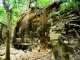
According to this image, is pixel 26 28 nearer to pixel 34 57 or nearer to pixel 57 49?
pixel 34 57

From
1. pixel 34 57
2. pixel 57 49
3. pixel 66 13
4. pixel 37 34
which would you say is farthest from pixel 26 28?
pixel 57 49

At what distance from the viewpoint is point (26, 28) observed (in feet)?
49.0

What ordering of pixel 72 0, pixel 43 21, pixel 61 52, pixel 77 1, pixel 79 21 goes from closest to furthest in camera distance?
pixel 61 52 → pixel 79 21 → pixel 77 1 → pixel 72 0 → pixel 43 21

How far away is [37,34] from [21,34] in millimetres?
1978

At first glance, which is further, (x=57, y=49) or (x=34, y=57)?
(x=34, y=57)

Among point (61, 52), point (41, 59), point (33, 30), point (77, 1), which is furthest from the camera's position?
point (33, 30)

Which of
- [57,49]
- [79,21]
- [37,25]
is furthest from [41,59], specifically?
[37,25]

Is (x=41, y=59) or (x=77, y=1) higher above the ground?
(x=77, y=1)

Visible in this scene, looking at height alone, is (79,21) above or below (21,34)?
above

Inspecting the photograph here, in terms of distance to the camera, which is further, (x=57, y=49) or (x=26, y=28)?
(x=26, y=28)

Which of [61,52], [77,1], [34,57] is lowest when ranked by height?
[34,57]

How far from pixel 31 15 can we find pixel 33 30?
1.37 meters

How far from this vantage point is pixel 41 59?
10039 mm

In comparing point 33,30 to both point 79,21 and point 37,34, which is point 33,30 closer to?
point 37,34
